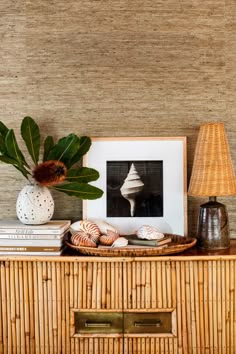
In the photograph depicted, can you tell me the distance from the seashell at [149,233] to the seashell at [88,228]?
17cm

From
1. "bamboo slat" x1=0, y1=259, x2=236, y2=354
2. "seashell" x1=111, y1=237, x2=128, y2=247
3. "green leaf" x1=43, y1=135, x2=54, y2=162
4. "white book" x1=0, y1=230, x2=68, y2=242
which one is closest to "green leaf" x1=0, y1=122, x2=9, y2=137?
"green leaf" x1=43, y1=135, x2=54, y2=162

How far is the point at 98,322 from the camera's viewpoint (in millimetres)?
1769

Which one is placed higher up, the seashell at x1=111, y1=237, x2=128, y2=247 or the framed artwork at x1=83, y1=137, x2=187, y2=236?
the framed artwork at x1=83, y1=137, x2=187, y2=236

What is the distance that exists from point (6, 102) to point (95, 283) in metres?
0.92

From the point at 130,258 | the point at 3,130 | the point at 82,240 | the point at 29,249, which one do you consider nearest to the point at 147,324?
the point at 130,258

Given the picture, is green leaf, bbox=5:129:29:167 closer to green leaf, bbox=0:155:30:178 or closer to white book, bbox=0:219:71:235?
green leaf, bbox=0:155:30:178

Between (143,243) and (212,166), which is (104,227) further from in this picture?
(212,166)

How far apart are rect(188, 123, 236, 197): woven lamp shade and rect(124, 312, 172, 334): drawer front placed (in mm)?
515

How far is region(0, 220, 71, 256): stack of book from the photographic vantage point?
177cm

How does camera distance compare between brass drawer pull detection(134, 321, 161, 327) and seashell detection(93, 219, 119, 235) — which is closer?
brass drawer pull detection(134, 321, 161, 327)

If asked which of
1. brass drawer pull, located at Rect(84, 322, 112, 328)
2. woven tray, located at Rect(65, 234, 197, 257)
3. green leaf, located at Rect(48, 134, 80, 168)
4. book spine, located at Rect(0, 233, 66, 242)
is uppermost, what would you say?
green leaf, located at Rect(48, 134, 80, 168)

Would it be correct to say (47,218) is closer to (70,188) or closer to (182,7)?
(70,188)

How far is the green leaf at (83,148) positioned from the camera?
1.92 metres

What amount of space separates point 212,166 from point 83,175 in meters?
0.54
